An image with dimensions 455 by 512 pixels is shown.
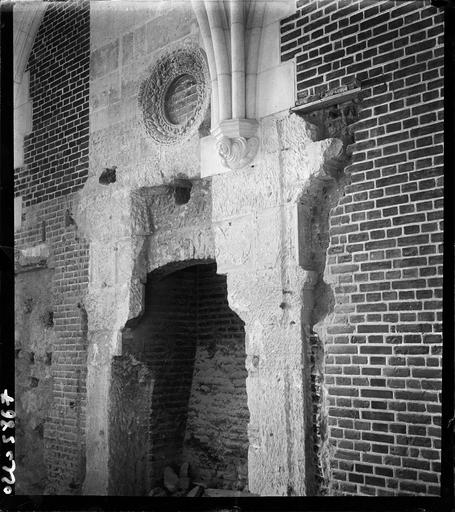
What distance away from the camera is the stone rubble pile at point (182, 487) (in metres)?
6.44

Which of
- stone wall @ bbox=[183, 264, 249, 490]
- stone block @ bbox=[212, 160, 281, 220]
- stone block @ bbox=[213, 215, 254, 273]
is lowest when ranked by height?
stone wall @ bbox=[183, 264, 249, 490]

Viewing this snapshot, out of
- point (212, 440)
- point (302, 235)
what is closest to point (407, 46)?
point (302, 235)

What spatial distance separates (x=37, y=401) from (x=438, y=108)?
16.1 feet

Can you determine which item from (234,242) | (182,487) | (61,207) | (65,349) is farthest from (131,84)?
(182,487)

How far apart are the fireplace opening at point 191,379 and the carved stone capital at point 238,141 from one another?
146cm

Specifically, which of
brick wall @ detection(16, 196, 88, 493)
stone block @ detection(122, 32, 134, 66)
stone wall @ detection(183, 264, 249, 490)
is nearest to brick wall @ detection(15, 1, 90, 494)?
brick wall @ detection(16, 196, 88, 493)

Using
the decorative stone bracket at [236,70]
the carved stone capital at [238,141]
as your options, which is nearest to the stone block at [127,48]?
the decorative stone bracket at [236,70]

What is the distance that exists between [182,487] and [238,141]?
3.20m

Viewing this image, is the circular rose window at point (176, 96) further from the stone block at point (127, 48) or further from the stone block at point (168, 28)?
the stone block at point (127, 48)

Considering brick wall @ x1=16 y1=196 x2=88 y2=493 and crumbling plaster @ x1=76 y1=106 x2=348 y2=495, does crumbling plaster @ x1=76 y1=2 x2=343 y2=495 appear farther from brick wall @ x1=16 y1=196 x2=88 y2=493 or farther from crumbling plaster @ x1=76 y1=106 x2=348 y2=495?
brick wall @ x1=16 y1=196 x2=88 y2=493

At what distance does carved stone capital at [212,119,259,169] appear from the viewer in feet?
17.4

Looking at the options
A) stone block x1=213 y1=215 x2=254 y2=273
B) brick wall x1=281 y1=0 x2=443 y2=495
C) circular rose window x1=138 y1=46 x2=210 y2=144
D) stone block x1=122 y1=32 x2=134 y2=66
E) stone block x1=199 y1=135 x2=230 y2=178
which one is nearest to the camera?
brick wall x1=281 y1=0 x2=443 y2=495

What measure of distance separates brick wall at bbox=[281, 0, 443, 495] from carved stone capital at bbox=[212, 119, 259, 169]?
53 cm

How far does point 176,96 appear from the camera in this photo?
615cm
